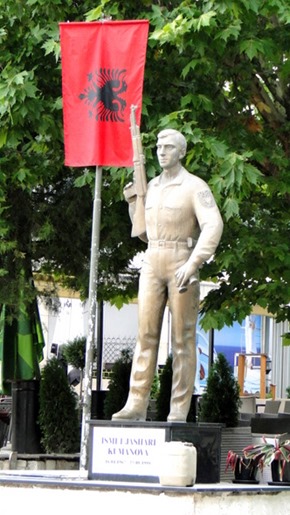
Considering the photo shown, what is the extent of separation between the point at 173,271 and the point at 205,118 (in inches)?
182

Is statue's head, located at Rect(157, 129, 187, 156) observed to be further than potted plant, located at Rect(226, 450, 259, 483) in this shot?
No

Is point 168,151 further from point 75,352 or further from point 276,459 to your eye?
point 75,352

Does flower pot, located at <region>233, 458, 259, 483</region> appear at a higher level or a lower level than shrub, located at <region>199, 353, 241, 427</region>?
lower

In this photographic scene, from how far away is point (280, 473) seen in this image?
15.4 meters

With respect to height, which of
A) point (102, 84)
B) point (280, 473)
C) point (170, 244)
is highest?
point (102, 84)

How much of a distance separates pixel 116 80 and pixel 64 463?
614 centimetres

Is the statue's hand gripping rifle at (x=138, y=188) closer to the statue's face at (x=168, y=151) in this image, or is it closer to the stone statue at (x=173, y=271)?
the stone statue at (x=173, y=271)

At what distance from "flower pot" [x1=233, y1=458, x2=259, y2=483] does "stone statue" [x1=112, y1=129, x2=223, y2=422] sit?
3.37ft

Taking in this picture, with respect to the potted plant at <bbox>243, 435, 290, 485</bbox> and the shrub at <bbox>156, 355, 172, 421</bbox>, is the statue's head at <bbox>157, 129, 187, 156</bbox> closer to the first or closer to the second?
the potted plant at <bbox>243, 435, 290, 485</bbox>

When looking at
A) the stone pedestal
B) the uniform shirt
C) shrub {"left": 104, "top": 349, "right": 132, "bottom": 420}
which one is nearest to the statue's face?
the uniform shirt

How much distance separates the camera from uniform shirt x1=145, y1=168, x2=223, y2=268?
14.8 meters

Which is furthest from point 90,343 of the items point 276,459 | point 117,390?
point 117,390

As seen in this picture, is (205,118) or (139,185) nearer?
(139,185)

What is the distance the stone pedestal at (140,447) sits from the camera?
14.7m
